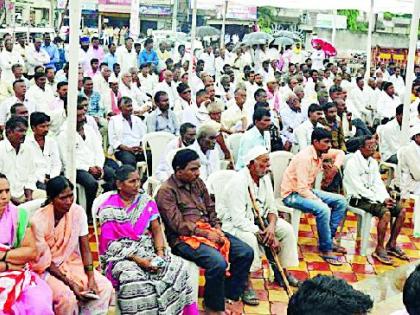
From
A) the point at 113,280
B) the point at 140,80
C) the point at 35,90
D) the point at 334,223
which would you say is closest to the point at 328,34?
the point at 140,80

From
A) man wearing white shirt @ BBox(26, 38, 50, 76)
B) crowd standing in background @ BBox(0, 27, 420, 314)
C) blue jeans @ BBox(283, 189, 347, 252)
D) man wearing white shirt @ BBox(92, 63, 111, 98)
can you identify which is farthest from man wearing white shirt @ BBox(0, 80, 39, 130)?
man wearing white shirt @ BBox(26, 38, 50, 76)

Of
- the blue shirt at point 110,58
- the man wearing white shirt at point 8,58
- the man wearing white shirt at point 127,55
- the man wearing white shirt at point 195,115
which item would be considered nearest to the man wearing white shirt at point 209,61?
the man wearing white shirt at point 127,55

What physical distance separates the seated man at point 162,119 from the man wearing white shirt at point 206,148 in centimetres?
159

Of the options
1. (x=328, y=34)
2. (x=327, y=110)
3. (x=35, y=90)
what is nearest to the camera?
(x=327, y=110)

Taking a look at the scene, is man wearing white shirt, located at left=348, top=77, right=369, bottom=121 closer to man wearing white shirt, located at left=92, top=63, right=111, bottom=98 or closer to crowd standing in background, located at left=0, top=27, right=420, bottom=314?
crowd standing in background, located at left=0, top=27, right=420, bottom=314

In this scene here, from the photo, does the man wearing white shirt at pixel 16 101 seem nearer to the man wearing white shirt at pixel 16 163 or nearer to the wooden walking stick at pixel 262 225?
the man wearing white shirt at pixel 16 163

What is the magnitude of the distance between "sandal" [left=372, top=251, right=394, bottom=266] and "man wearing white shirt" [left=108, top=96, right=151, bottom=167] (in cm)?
247

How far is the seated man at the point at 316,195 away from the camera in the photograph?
571 cm

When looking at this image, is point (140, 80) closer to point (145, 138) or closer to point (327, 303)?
point (145, 138)

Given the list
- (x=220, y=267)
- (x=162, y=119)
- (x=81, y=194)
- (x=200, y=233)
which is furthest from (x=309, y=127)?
(x=220, y=267)

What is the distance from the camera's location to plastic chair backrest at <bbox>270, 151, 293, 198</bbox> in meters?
6.08

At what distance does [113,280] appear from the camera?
4.04 metres

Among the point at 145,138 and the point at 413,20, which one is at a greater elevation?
the point at 413,20

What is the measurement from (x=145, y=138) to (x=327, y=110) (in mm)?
2136
